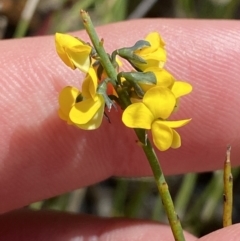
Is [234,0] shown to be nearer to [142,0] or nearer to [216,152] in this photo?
[142,0]

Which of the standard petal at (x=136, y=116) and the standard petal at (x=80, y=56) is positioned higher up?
the standard petal at (x=80, y=56)

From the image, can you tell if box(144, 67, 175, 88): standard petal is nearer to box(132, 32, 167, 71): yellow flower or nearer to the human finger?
box(132, 32, 167, 71): yellow flower

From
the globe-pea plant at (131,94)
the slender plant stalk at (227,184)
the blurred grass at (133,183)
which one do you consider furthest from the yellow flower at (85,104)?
the blurred grass at (133,183)

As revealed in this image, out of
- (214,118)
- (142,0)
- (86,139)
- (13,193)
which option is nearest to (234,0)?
(142,0)

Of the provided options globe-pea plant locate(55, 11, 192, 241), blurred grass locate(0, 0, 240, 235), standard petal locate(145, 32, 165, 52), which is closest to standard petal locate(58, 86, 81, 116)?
globe-pea plant locate(55, 11, 192, 241)

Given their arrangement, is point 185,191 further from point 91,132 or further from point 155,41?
point 155,41

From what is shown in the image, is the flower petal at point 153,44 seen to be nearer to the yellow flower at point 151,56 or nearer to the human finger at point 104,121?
the yellow flower at point 151,56

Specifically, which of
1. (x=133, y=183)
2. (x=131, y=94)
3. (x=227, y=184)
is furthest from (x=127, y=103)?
(x=133, y=183)

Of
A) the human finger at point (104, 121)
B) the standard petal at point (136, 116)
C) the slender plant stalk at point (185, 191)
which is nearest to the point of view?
the standard petal at point (136, 116)
